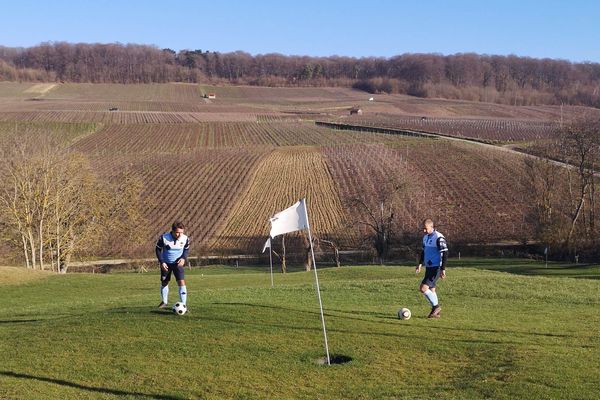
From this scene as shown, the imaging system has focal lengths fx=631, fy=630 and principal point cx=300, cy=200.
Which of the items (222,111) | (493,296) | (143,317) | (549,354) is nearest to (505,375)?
(549,354)

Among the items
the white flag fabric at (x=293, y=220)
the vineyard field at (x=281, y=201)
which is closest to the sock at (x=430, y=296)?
the white flag fabric at (x=293, y=220)

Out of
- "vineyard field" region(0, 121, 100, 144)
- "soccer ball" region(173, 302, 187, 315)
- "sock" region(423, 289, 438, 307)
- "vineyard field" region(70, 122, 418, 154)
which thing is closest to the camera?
"soccer ball" region(173, 302, 187, 315)

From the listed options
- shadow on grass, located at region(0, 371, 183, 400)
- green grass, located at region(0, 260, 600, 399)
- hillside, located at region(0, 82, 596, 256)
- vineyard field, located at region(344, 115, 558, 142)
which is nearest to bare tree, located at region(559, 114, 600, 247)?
hillside, located at region(0, 82, 596, 256)

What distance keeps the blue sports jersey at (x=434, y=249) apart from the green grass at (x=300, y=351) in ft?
4.63

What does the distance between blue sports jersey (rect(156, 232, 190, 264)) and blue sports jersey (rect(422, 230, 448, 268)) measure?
19.0 feet

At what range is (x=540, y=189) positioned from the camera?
59.3 metres

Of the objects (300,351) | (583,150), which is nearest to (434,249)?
(300,351)

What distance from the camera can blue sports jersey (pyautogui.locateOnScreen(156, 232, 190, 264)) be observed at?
15.2 m

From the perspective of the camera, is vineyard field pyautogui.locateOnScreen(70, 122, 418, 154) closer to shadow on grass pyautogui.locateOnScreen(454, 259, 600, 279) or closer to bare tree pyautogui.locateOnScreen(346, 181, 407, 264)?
bare tree pyautogui.locateOnScreen(346, 181, 407, 264)

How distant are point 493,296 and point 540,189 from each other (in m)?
42.4

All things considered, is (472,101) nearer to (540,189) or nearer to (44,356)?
(540,189)

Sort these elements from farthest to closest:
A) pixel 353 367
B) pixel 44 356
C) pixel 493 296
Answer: pixel 493 296 < pixel 44 356 < pixel 353 367

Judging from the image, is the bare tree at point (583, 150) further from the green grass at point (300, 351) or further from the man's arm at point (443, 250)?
the man's arm at point (443, 250)

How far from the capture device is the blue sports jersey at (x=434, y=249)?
48.9ft
